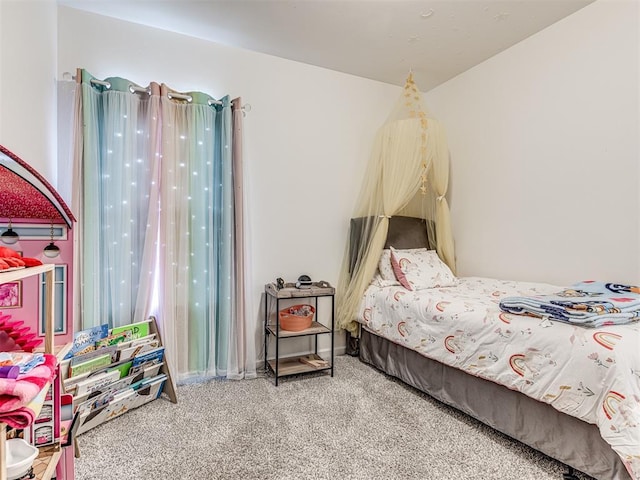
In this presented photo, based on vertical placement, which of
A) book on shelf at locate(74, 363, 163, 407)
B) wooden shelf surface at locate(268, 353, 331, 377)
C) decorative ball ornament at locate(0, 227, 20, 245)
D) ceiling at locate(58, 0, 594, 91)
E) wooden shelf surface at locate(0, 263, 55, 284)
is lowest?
wooden shelf surface at locate(268, 353, 331, 377)

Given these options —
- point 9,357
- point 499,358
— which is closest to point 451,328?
point 499,358

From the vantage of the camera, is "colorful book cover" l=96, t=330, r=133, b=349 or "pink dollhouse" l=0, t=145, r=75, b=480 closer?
"pink dollhouse" l=0, t=145, r=75, b=480

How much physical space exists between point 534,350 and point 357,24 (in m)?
2.42

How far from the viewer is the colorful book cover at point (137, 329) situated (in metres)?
2.06

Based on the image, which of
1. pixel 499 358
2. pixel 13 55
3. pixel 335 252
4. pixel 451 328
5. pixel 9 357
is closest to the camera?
pixel 9 357

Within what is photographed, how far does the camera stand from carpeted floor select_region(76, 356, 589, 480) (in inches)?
61.5

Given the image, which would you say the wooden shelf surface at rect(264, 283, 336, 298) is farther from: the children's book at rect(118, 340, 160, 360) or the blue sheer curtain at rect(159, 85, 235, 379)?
the children's book at rect(118, 340, 160, 360)

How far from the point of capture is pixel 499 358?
1.77 metres

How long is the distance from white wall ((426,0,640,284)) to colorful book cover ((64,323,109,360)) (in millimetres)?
2974

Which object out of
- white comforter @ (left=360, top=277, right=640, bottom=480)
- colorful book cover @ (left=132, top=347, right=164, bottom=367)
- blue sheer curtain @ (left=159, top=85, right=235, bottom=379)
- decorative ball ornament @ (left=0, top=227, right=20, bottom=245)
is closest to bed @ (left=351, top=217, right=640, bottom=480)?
white comforter @ (left=360, top=277, right=640, bottom=480)

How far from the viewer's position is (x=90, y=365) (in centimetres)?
187

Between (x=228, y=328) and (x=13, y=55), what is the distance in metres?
1.95

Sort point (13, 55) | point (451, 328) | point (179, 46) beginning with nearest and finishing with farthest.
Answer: point (13, 55) < point (451, 328) < point (179, 46)

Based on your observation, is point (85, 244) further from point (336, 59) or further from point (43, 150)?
point (336, 59)
